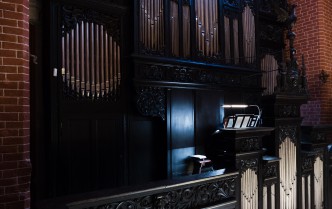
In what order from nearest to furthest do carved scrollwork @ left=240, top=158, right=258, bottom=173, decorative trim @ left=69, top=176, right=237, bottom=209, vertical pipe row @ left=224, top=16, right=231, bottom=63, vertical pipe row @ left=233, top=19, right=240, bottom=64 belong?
1. decorative trim @ left=69, top=176, right=237, bottom=209
2. carved scrollwork @ left=240, top=158, right=258, bottom=173
3. vertical pipe row @ left=224, top=16, right=231, bottom=63
4. vertical pipe row @ left=233, top=19, right=240, bottom=64

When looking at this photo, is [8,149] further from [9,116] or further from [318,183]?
[318,183]

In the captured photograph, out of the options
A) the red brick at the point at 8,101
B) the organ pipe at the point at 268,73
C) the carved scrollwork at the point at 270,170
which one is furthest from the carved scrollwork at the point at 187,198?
the organ pipe at the point at 268,73

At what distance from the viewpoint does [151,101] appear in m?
4.29

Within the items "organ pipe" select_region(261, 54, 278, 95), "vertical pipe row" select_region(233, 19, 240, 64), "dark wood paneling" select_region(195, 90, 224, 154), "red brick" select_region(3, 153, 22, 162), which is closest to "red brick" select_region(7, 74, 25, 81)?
"red brick" select_region(3, 153, 22, 162)

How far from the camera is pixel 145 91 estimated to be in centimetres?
422

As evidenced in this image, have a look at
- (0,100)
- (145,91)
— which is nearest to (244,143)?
(145,91)

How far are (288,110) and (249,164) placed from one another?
1419 mm

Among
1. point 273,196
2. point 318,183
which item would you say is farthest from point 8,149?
point 318,183

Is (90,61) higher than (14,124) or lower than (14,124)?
higher

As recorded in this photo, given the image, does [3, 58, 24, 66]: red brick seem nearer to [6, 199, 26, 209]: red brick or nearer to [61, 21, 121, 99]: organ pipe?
[61, 21, 121, 99]: organ pipe

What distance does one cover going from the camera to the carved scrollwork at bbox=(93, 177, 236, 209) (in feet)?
7.68

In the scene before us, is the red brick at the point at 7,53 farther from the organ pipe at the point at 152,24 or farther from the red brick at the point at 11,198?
the organ pipe at the point at 152,24

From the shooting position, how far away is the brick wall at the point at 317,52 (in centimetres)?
608

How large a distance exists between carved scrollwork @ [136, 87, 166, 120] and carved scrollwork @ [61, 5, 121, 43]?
0.83 meters
